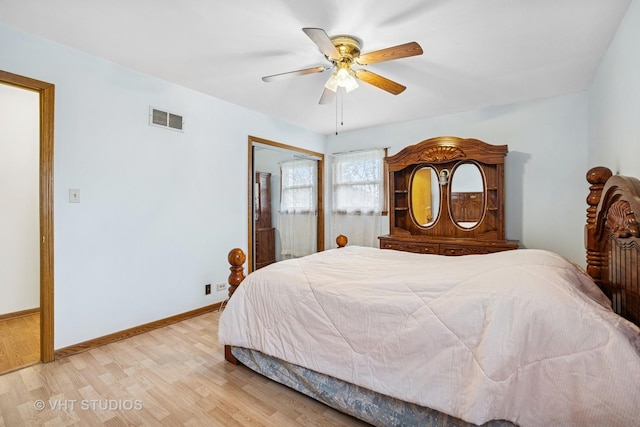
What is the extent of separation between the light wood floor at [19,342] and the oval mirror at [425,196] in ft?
12.9

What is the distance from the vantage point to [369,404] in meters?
1.46

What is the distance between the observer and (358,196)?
4527 millimetres

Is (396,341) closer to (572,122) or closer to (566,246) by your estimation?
(566,246)

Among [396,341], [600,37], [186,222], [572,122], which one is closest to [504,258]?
[396,341]

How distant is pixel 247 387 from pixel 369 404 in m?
0.81

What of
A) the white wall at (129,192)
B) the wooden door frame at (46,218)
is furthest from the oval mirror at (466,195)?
the wooden door frame at (46,218)

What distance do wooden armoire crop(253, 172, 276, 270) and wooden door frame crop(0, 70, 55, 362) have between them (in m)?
2.76

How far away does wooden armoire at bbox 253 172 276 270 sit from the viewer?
4.84 m

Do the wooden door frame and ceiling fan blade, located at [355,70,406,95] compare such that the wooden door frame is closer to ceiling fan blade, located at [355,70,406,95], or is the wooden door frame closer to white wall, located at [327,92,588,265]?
ceiling fan blade, located at [355,70,406,95]

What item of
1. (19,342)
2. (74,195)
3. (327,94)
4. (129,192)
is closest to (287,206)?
(129,192)

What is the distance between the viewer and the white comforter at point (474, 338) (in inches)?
39.8

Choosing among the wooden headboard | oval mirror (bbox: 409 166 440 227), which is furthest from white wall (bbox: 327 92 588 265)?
the wooden headboard

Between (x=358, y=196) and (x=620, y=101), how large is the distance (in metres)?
2.96

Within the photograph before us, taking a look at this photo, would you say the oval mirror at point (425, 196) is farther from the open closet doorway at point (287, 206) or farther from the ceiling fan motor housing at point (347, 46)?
the ceiling fan motor housing at point (347, 46)
